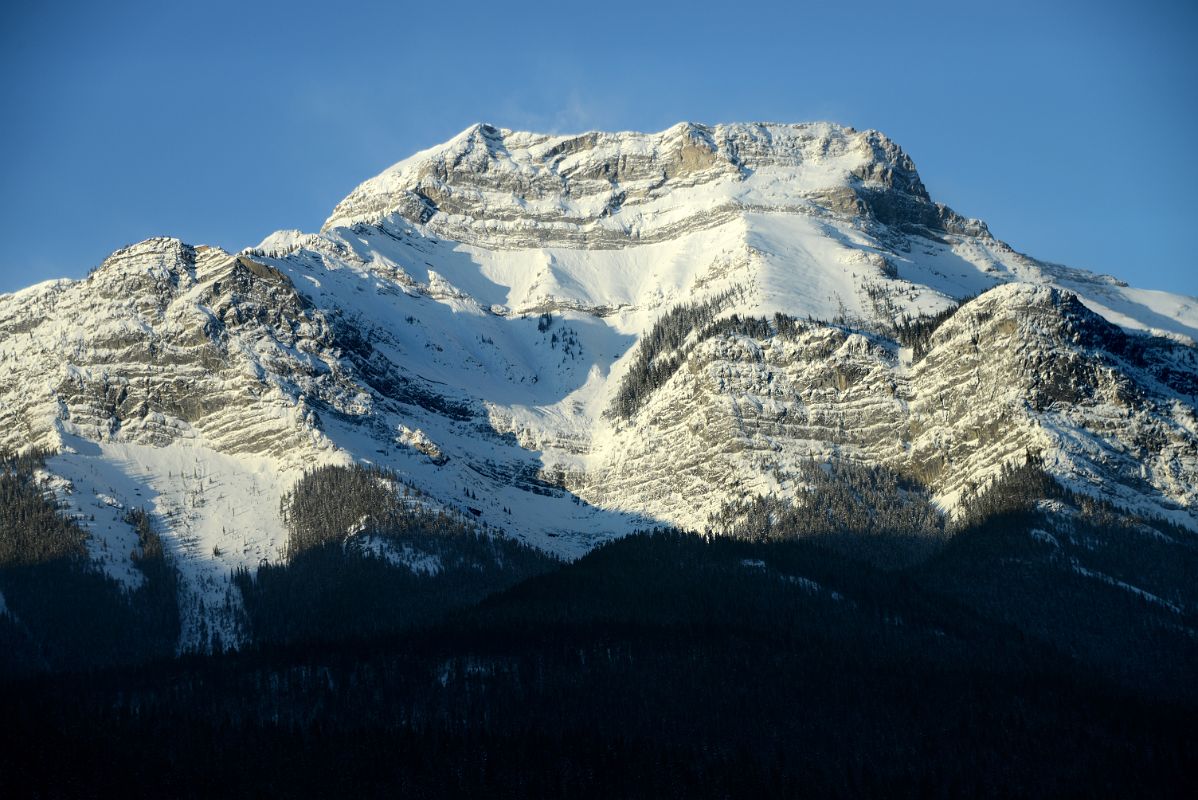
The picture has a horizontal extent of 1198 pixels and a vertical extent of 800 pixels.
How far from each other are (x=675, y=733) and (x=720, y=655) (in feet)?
58.9

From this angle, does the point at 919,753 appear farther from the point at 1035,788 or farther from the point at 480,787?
the point at 480,787

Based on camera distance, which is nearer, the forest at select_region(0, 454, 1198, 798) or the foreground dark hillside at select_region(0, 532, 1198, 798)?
the forest at select_region(0, 454, 1198, 798)

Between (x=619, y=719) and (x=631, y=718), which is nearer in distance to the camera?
(x=619, y=719)

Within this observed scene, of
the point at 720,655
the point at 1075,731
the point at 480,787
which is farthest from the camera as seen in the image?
the point at 720,655

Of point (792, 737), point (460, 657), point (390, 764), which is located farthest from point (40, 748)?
point (792, 737)

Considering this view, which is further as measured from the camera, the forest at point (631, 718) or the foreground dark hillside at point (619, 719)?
the foreground dark hillside at point (619, 719)

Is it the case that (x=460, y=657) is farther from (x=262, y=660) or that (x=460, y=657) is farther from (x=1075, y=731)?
(x=1075, y=731)

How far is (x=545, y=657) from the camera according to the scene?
19038 cm

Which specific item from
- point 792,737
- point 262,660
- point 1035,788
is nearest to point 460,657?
point 262,660

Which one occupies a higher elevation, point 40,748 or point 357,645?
point 357,645

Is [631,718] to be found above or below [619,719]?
above

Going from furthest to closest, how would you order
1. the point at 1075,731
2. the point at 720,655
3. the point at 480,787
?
the point at 720,655, the point at 1075,731, the point at 480,787

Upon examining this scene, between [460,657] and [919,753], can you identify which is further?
[460,657]

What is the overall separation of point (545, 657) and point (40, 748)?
56.2m
